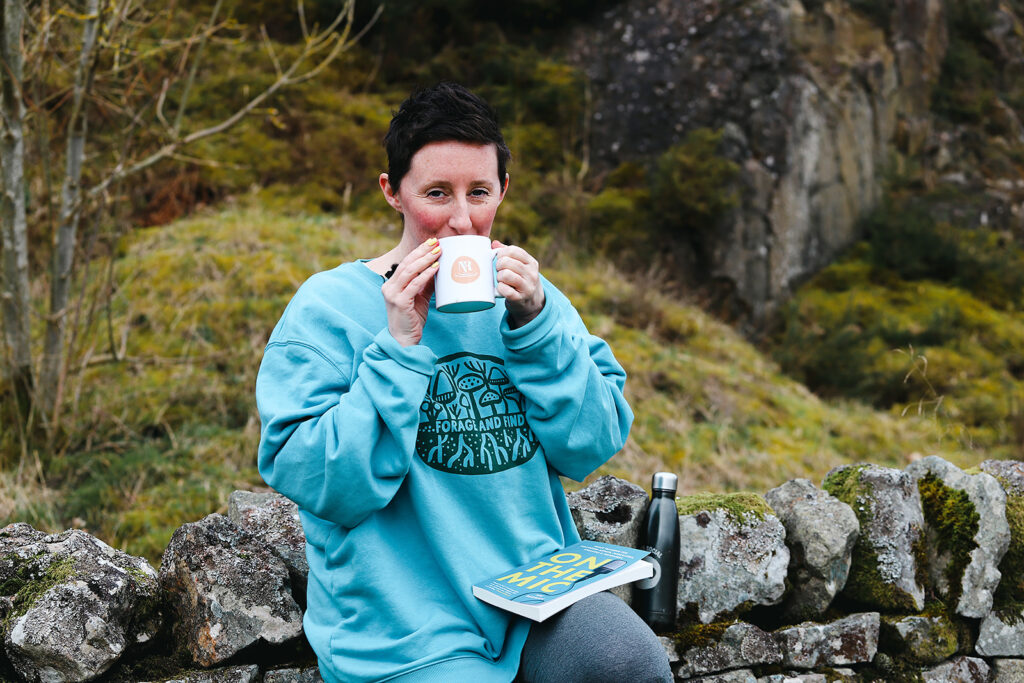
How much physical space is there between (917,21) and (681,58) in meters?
3.60

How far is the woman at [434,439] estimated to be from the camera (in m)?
1.58

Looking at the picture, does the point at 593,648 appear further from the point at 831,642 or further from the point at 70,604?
the point at 70,604

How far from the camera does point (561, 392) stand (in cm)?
174

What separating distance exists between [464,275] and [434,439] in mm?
361

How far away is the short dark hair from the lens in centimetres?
173

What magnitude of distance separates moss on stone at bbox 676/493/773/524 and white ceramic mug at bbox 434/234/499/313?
105 cm

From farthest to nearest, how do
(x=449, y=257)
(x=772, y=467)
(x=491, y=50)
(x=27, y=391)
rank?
(x=491, y=50) → (x=772, y=467) → (x=27, y=391) → (x=449, y=257)

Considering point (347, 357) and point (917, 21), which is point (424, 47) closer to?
point (917, 21)

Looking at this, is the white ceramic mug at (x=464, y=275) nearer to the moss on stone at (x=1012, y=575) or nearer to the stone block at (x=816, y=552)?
the stone block at (x=816, y=552)

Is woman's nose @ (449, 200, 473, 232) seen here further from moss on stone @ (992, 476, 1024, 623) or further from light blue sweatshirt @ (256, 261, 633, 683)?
moss on stone @ (992, 476, 1024, 623)

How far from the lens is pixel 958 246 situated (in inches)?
345

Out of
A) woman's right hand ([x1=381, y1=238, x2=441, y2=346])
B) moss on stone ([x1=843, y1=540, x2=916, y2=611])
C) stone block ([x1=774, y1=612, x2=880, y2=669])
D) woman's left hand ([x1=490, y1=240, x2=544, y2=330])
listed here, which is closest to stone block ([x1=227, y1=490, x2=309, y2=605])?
woman's right hand ([x1=381, y1=238, x2=441, y2=346])

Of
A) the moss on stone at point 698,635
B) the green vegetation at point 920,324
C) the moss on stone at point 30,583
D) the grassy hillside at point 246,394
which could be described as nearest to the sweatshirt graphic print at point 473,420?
the moss on stone at point 698,635

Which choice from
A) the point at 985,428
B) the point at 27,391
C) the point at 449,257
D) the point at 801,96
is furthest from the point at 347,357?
the point at 801,96
